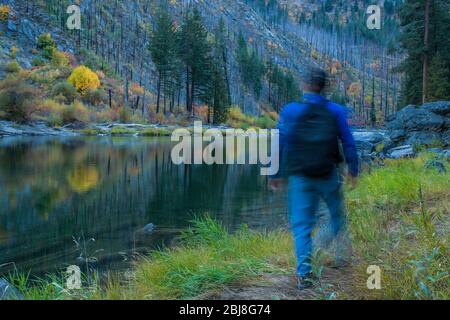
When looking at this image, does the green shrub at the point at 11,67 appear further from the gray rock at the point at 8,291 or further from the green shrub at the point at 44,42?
the gray rock at the point at 8,291

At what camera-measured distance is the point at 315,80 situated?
3791 mm

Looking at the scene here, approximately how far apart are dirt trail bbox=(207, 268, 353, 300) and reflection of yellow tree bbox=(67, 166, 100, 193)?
32.3ft

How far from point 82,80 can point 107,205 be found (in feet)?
134

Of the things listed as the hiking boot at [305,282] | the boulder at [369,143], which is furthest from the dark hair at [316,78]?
the boulder at [369,143]

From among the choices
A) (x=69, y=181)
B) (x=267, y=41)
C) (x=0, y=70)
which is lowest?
(x=69, y=181)

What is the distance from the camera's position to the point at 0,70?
46.1 m

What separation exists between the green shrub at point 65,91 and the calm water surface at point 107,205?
2647 centimetres

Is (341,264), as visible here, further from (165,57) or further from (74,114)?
(165,57)

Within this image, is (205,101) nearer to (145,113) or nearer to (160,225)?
(145,113)

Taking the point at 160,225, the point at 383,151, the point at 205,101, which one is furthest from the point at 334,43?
the point at 160,225

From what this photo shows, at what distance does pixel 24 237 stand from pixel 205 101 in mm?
49964

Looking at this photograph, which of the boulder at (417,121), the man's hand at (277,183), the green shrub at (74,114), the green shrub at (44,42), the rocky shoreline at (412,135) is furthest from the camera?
the green shrub at (44,42)

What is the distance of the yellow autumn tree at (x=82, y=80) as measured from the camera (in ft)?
160

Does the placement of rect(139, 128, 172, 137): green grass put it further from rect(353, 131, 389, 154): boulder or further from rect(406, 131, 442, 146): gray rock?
rect(406, 131, 442, 146): gray rock
